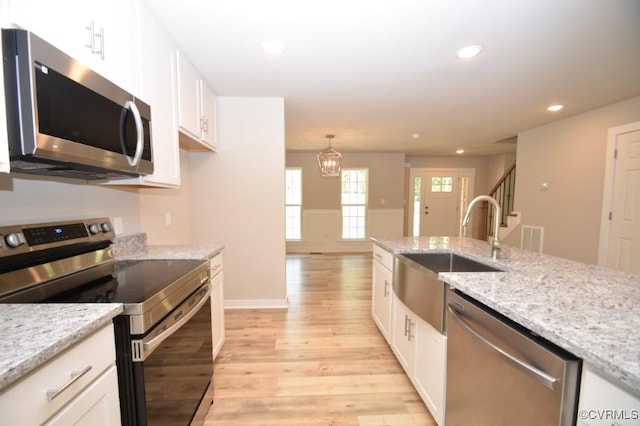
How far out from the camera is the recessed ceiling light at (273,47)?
183 centimetres

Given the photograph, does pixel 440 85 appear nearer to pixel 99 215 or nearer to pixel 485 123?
pixel 485 123

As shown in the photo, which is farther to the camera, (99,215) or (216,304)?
(216,304)

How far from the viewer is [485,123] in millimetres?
3875

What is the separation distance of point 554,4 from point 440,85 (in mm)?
1099

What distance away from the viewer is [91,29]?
42.7 inches

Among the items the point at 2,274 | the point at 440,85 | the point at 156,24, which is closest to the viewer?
the point at 2,274

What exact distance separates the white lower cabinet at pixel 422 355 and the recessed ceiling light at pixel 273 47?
6.80 ft

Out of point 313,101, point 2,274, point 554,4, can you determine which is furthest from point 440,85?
point 2,274

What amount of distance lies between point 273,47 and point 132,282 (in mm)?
Result: 1727

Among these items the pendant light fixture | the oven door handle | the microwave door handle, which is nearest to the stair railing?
the pendant light fixture

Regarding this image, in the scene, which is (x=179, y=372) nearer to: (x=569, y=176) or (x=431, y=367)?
(x=431, y=367)

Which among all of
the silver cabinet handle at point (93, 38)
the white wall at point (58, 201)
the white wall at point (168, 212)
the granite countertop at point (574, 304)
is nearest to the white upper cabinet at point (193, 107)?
the white wall at point (168, 212)

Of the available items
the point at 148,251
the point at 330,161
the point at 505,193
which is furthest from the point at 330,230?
the point at 148,251

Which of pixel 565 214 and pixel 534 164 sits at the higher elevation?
pixel 534 164
